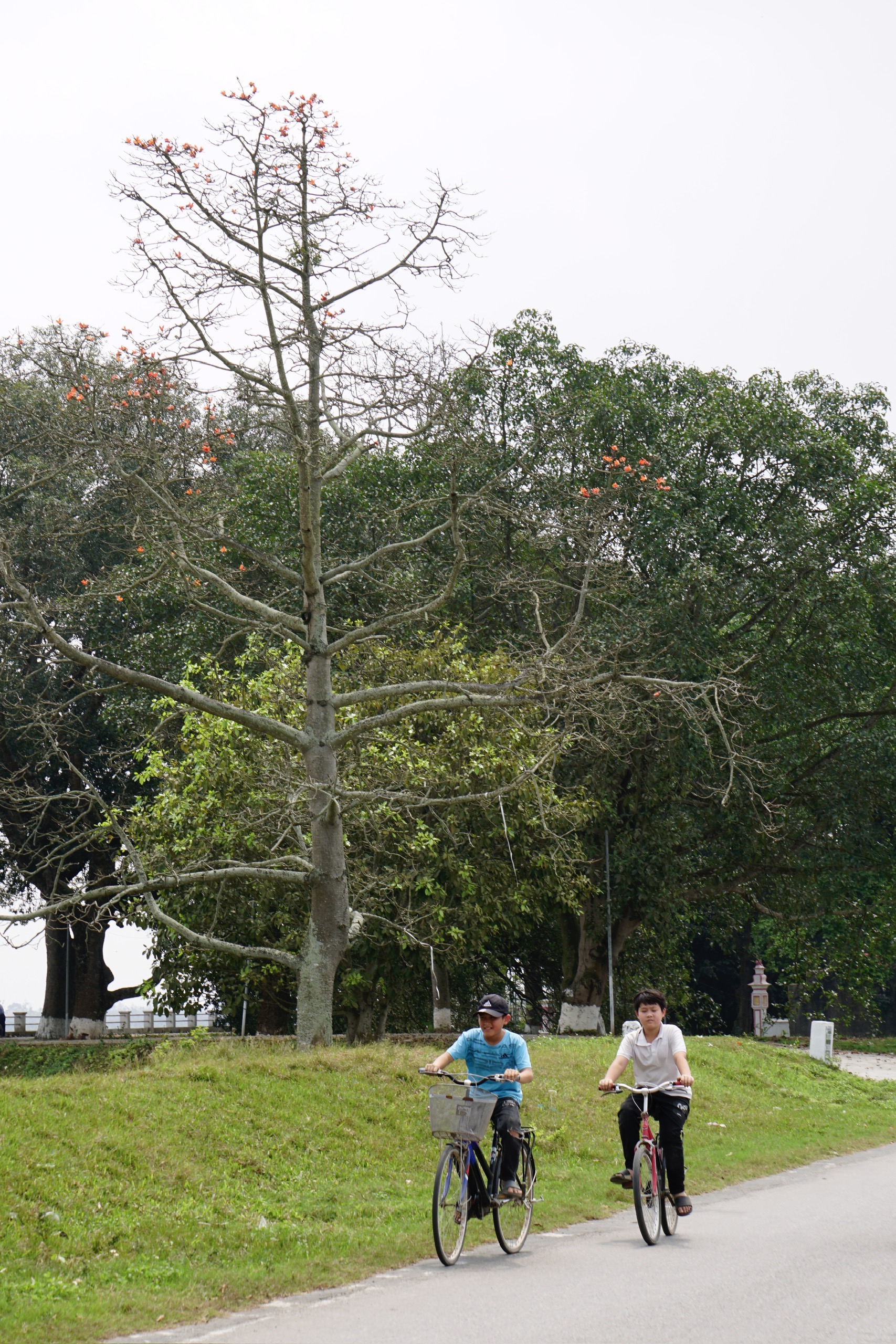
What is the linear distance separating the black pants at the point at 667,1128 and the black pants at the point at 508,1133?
→ 0.83 metres

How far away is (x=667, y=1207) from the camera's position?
947 cm

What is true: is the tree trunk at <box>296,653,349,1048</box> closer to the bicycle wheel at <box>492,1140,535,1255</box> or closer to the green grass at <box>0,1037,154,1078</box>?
the bicycle wheel at <box>492,1140,535,1255</box>

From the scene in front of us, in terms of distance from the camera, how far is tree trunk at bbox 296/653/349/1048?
631 inches

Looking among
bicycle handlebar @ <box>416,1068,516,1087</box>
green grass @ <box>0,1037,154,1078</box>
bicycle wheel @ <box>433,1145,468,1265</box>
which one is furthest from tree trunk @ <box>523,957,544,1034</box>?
bicycle wheel @ <box>433,1145,468,1265</box>

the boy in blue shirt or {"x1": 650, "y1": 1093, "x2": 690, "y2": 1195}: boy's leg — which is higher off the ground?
the boy in blue shirt

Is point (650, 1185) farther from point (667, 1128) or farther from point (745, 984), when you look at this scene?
point (745, 984)

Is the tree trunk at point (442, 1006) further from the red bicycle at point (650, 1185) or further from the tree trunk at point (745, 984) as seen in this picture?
the tree trunk at point (745, 984)

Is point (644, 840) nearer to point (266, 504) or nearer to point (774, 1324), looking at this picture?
point (266, 504)

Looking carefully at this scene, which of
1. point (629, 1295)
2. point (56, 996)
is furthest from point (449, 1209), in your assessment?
point (56, 996)

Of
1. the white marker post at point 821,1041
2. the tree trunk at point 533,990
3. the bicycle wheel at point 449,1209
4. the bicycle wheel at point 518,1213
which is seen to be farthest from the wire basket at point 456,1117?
the tree trunk at point 533,990

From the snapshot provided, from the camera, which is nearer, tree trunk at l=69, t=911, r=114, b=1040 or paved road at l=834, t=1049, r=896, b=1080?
paved road at l=834, t=1049, r=896, b=1080

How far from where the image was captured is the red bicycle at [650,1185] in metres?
8.90

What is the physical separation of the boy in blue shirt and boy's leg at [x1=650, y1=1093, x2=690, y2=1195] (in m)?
1.05

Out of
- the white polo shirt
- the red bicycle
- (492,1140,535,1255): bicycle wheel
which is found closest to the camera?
(492,1140,535,1255): bicycle wheel
